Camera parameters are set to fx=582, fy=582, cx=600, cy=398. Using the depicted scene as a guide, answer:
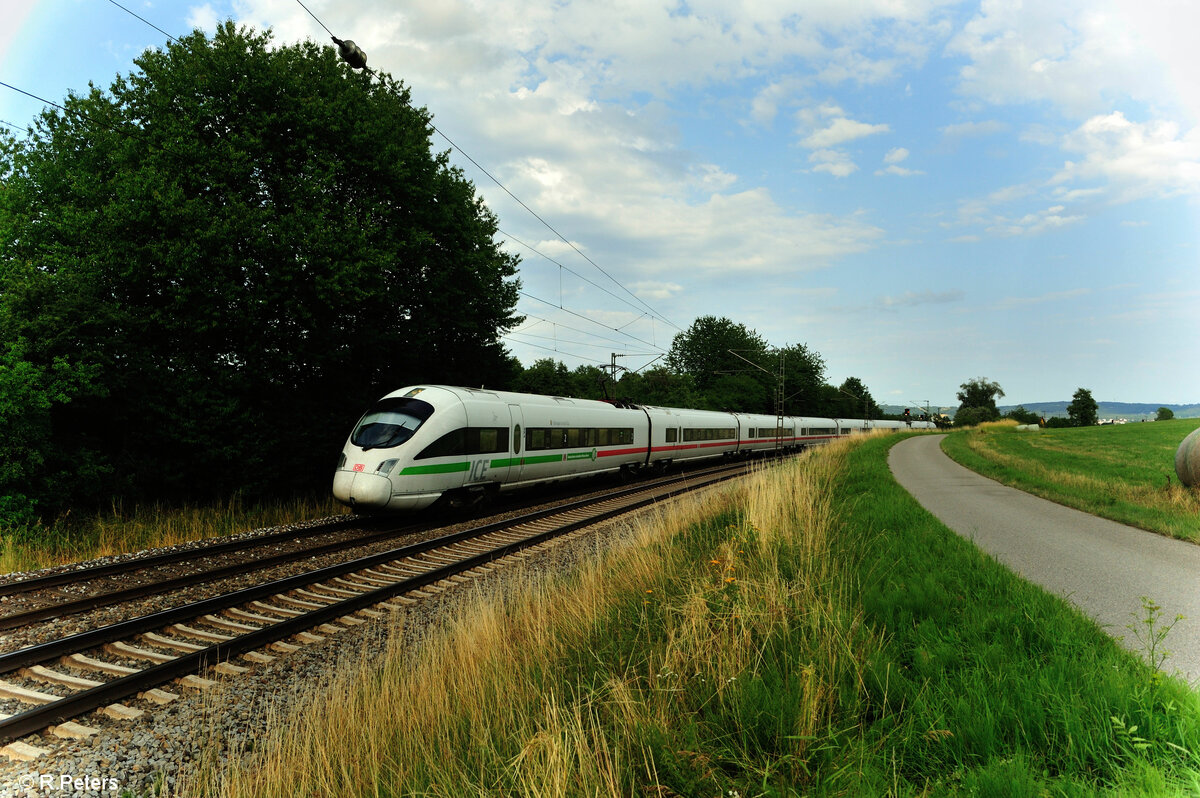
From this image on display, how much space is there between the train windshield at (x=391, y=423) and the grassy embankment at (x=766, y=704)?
705 centimetres

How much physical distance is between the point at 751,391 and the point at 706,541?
73.4 m

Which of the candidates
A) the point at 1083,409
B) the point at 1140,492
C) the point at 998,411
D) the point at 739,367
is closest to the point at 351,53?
the point at 1140,492

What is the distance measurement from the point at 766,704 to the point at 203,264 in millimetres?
16357

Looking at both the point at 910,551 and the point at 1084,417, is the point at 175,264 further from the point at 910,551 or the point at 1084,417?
the point at 1084,417

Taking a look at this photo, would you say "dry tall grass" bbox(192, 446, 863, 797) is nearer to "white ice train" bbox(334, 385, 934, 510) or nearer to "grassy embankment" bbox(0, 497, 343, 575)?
"white ice train" bbox(334, 385, 934, 510)

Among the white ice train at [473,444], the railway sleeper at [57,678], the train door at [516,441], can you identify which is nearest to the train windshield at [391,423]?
the white ice train at [473,444]

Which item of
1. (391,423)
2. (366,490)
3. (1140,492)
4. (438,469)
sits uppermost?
(391,423)

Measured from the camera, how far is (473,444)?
13.8 meters

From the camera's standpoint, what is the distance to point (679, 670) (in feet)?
12.8


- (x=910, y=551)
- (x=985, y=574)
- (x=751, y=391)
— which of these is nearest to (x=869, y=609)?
(x=985, y=574)

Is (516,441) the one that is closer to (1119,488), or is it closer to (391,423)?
(391,423)

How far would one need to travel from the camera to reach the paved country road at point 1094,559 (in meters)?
4.91

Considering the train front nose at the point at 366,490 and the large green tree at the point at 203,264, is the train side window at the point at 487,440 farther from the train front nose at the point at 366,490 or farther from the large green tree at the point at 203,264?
the large green tree at the point at 203,264

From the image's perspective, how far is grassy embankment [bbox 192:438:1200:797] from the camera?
108 inches
